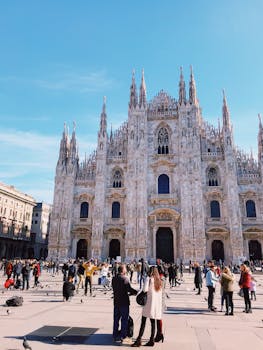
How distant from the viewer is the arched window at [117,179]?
3681 cm

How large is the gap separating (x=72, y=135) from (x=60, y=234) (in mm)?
13151

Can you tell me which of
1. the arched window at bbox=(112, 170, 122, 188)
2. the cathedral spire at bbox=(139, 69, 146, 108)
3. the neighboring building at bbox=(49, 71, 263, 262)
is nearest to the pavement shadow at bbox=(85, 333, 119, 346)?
the neighboring building at bbox=(49, 71, 263, 262)

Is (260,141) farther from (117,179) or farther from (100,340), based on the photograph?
(100,340)

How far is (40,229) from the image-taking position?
55.1 metres

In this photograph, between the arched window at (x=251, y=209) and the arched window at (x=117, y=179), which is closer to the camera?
the arched window at (x=251, y=209)

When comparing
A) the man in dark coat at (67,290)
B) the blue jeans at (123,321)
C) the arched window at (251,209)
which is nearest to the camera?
the blue jeans at (123,321)

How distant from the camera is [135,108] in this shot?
125ft

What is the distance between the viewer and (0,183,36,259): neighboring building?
44250 mm

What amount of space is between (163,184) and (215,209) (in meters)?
6.85

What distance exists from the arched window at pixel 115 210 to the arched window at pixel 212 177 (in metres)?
11.5

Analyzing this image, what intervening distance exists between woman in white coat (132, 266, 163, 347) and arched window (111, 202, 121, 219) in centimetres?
3010

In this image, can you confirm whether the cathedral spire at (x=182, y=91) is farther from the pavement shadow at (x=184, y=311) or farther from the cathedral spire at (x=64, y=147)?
the pavement shadow at (x=184, y=311)

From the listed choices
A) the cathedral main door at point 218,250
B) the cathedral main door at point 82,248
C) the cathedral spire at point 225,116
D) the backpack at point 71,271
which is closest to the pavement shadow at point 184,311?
the backpack at point 71,271

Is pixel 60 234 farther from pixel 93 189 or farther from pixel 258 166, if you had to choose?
pixel 258 166
